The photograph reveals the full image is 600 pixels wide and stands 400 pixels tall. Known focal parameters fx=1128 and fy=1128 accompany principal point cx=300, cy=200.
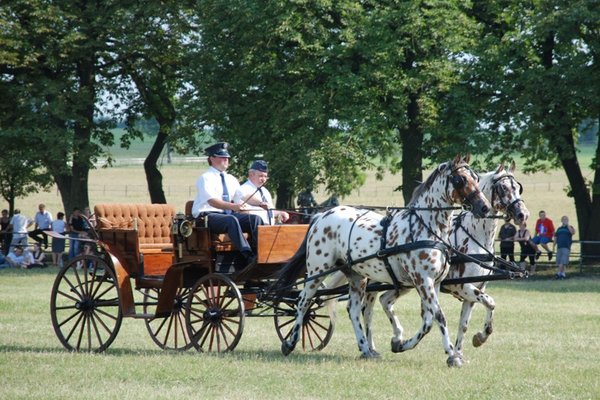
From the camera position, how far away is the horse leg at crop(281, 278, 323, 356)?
40.7ft

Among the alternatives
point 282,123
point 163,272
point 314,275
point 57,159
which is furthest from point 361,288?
point 57,159

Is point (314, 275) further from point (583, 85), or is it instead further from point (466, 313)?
point (583, 85)

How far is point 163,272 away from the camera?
13578 millimetres

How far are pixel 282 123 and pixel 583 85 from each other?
7912mm

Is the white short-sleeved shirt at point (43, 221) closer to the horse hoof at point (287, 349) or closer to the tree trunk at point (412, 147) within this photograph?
the tree trunk at point (412, 147)

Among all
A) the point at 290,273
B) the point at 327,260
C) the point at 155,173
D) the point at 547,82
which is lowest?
the point at 290,273

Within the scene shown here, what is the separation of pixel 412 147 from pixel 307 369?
2119cm

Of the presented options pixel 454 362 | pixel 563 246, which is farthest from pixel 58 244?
pixel 454 362

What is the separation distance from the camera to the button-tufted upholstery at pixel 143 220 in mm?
13617

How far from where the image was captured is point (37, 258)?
3266cm

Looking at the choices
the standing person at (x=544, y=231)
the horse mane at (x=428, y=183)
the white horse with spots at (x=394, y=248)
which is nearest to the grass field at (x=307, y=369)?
the white horse with spots at (x=394, y=248)

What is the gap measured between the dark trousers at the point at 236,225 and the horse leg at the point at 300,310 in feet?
2.52

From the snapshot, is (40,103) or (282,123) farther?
(40,103)

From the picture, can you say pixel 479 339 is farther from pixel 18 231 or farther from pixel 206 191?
pixel 18 231
